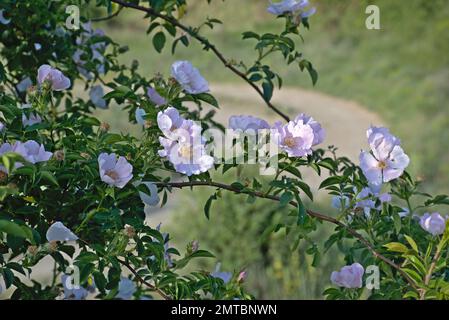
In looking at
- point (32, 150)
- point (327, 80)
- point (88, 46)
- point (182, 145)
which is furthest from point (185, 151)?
point (327, 80)

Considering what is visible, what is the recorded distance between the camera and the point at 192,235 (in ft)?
12.8

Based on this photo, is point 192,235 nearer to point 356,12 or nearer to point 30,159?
point 30,159

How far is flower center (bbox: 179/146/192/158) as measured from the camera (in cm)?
121

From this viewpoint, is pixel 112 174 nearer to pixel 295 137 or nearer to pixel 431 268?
pixel 295 137

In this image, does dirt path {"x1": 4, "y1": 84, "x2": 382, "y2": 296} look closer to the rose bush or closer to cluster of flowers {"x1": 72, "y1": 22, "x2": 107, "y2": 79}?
cluster of flowers {"x1": 72, "y1": 22, "x2": 107, "y2": 79}

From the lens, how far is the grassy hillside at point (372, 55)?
6688 millimetres

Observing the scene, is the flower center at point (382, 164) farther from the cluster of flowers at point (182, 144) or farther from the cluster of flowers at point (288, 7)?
the cluster of flowers at point (288, 7)

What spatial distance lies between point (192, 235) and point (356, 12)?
5.96m

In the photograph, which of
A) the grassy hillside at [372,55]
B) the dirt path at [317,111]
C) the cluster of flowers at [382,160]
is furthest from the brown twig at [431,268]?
the grassy hillside at [372,55]

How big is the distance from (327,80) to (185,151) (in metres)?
6.87

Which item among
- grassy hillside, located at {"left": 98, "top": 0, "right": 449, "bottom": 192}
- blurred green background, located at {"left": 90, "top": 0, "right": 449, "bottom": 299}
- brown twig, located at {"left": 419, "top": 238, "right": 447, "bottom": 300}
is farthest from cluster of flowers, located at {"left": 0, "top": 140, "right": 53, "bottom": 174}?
grassy hillside, located at {"left": 98, "top": 0, "right": 449, "bottom": 192}

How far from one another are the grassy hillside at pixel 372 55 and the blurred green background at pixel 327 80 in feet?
0.04

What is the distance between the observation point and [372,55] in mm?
8328
